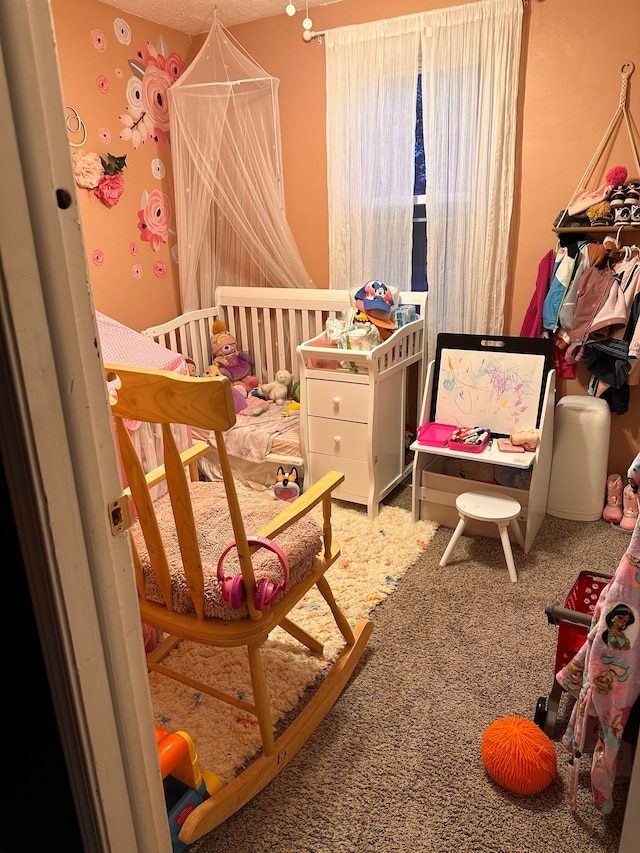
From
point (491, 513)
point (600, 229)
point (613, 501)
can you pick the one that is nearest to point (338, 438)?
point (491, 513)

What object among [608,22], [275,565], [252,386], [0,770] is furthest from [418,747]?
[608,22]

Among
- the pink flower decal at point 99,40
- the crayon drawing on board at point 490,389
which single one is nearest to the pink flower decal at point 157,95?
the pink flower decal at point 99,40

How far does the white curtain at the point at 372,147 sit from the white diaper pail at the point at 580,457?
3.70 ft

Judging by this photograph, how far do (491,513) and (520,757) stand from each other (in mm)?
1071

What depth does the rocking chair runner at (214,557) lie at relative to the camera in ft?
4.56

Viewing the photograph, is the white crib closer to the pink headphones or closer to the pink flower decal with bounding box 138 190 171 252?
the pink flower decal with bounding box 138 190 171 252

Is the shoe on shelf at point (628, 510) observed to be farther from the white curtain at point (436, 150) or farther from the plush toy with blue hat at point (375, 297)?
the plush toy with blue hat at point (375, 297)

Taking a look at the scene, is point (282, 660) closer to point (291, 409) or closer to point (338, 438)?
point (338, 438)

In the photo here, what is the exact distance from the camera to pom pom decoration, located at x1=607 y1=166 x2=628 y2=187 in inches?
109

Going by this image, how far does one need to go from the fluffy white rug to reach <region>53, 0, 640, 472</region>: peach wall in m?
1.31

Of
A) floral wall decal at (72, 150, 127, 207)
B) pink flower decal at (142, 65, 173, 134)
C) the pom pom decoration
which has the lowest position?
the pom pom decoration

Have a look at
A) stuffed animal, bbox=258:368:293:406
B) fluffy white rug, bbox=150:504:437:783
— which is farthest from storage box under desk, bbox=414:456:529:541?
stuffed animal, bbox=258:368:293:406

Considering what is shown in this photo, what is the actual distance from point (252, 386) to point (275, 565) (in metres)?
2.28

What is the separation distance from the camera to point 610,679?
51.9 inches
